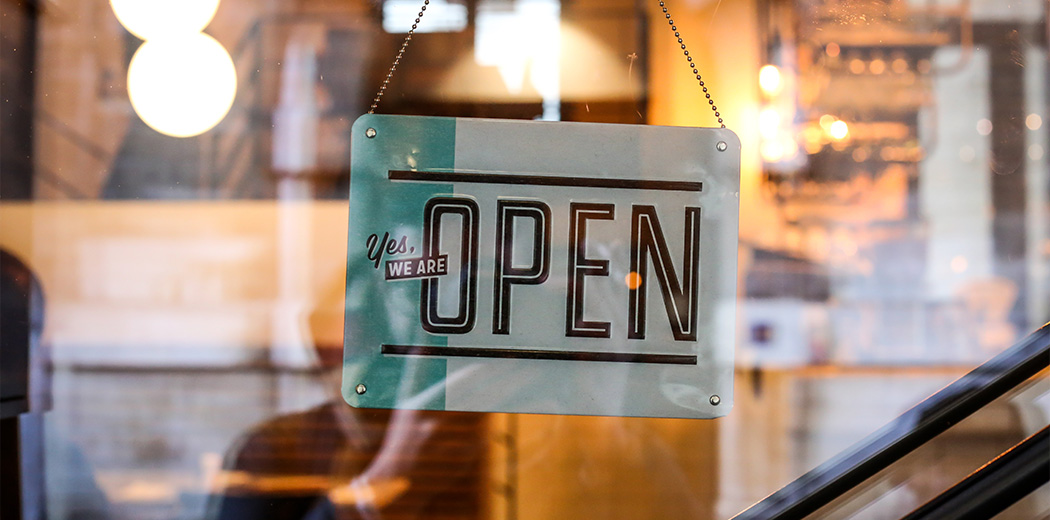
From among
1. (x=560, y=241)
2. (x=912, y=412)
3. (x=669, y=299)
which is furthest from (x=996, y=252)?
(x=560, y=241)

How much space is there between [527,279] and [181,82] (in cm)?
120

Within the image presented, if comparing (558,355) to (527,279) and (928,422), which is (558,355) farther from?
(928,422)

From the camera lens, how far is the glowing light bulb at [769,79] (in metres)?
1.82

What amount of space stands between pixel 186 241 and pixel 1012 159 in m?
2.54

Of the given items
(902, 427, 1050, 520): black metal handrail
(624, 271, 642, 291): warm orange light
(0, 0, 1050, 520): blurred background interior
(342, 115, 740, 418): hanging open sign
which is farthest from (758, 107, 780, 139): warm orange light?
(902, 427, 1050, 520): black metal handrail

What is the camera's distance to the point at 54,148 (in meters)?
1.83

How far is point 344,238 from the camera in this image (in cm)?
180

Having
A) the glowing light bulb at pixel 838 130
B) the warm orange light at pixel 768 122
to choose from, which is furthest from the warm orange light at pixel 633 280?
the glowing light bulb at pixel 838 130

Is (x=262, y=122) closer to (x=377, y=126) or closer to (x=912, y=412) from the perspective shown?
(x=377, y=126)

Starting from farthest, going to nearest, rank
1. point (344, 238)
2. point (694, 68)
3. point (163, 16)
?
point (344, 238) → point (163, 16) → point (694, 68)

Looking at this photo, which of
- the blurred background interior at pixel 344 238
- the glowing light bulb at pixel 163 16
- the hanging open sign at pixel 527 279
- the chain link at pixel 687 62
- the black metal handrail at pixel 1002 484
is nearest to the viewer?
the black metal handrail at pixel 1002 484

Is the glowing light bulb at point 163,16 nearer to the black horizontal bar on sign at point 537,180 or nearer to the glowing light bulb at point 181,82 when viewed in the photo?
the glowing light bulb at point 181,82

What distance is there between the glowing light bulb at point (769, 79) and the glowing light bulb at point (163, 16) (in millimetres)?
1492

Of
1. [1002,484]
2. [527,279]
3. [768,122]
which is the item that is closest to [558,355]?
[527,279]
